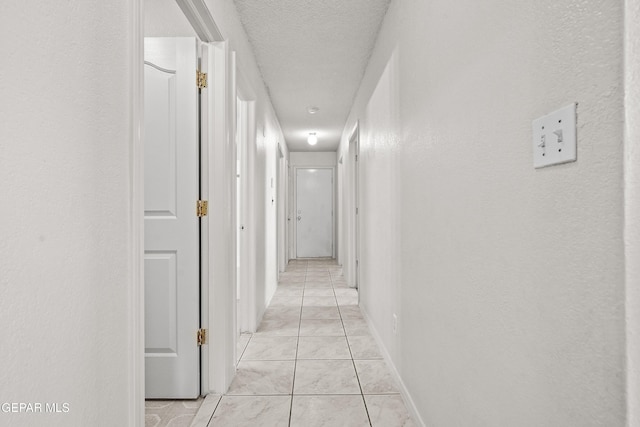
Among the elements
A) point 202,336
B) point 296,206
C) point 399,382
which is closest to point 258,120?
point 202,336

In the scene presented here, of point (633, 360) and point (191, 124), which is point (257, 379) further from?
point (633, 360)

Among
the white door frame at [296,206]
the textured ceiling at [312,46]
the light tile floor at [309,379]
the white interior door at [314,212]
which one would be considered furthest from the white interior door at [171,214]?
the white interior door at [314,212]

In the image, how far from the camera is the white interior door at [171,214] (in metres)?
2.06

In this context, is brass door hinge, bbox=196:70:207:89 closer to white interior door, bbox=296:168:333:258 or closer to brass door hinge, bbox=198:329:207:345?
brass door hinge, bbox=198:329:207:345

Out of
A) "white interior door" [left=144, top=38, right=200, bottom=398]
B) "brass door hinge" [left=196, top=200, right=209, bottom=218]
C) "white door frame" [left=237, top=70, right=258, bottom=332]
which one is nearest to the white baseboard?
"white door frame" [left=237, top=70, right=258, bottom=332]

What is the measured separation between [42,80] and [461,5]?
1205 mm

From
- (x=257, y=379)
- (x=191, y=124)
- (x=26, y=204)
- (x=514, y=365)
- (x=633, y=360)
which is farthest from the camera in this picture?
(x=257, y=379)

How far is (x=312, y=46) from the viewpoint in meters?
3.08

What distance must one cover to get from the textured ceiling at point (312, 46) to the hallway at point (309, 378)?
236 centimetres

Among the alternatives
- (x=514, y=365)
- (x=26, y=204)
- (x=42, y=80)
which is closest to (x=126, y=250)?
(x=26, y=204)

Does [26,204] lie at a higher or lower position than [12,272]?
higher

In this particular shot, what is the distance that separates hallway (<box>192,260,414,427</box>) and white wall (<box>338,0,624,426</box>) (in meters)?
0.33

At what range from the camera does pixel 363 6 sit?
2.46 m

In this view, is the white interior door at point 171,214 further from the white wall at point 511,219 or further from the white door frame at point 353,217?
the white door frame at point 353,217
